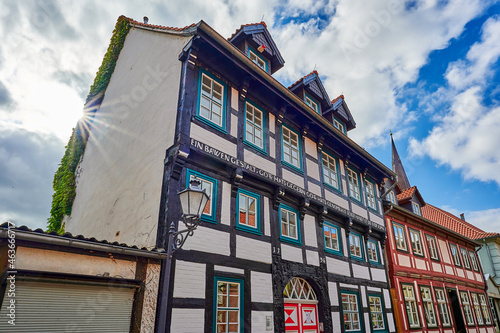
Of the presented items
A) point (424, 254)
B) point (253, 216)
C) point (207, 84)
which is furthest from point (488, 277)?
point (207, 84)

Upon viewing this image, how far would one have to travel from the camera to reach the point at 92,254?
6.76 meters

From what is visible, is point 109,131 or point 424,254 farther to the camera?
point 424,254

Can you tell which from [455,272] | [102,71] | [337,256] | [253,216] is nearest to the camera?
[253,216]

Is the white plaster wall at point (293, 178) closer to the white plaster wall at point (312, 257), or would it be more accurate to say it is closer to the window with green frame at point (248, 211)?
the window with green frame at point (248, 211)

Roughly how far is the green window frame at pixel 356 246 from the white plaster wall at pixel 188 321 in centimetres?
811

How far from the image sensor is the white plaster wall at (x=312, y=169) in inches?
523

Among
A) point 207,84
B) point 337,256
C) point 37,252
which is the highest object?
point 207,84

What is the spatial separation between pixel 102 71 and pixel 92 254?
519 inches

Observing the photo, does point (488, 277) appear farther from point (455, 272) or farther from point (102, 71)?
point (102, 71)

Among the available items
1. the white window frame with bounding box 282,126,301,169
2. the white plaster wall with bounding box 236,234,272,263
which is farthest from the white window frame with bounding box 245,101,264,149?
the white plaster wall with bounding box 236,234,272,263

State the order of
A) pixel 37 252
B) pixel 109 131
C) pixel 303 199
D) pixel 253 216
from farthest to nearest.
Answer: pixel 109 131, pixel 303 199, pixel 253 216, pixel 37 252

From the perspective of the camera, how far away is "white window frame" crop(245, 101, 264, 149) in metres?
11.2

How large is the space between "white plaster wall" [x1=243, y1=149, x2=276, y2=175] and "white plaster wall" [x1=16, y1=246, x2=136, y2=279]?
4.79 meters

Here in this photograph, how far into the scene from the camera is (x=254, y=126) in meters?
11.5
